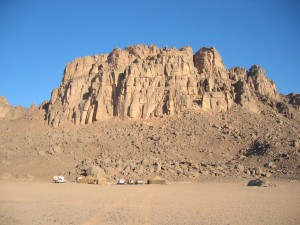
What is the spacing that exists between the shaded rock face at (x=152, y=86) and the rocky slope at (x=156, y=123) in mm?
222

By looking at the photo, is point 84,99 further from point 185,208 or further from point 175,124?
point 185,208

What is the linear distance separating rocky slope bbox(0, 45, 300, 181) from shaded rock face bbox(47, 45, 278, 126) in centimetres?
22

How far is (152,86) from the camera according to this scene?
72.3 metres

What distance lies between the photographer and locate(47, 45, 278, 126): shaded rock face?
230 ft

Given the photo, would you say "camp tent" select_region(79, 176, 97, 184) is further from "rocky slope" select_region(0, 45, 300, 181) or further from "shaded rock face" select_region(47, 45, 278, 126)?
"shaded rock face" select_region(47, 45, 278, 126)

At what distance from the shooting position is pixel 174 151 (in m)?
56.6

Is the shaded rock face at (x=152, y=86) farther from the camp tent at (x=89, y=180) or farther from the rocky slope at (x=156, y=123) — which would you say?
the camp tent at (x=89, y=180)

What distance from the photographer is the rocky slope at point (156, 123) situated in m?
50.9

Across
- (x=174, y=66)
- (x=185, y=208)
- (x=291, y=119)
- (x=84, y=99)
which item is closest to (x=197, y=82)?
(x=174, y=66)

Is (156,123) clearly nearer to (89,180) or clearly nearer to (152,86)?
(152,86)

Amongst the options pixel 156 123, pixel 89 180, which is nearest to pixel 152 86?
pixel 156 123

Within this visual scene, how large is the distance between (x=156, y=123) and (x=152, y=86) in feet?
30.1

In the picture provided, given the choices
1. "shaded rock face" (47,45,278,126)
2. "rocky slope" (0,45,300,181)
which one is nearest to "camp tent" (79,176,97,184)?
"rocky slope" (0,45,300,181)

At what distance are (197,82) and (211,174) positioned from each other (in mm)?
31352
